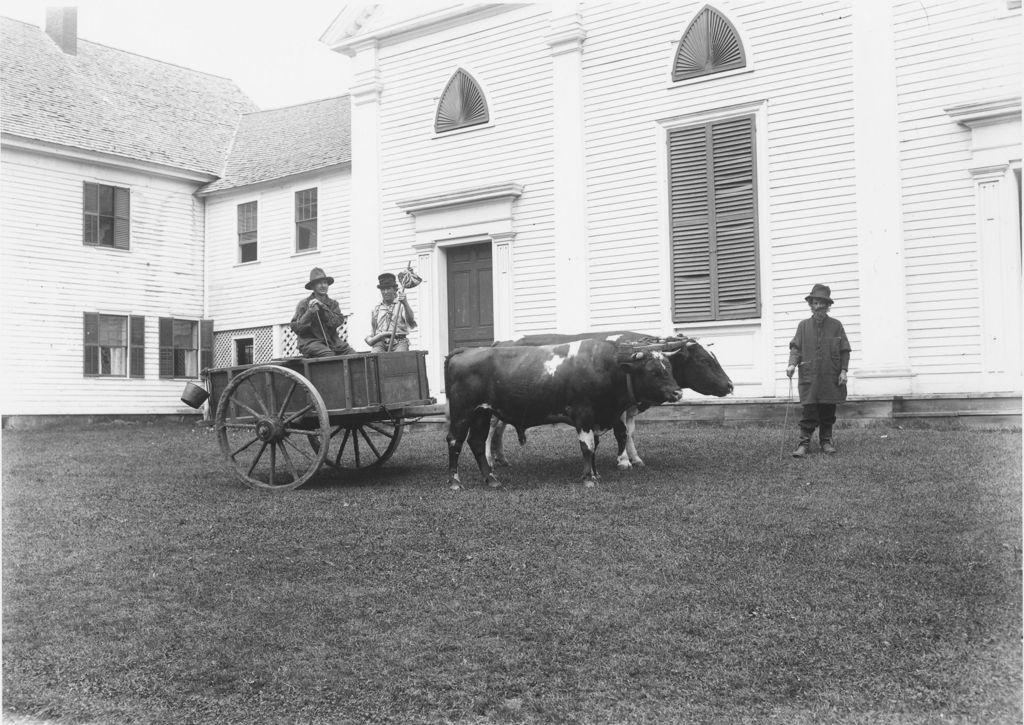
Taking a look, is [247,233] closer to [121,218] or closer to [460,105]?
[121,218]

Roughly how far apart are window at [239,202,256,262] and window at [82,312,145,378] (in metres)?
3.03

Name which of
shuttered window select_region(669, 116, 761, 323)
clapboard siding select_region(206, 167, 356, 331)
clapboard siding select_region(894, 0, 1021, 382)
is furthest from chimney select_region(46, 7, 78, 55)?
Result: clapboard siding select_region(894, 0, 1021, 382)

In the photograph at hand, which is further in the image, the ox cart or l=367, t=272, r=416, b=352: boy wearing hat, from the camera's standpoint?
l=367, t=272, r=416, b=352: boy wearing hat

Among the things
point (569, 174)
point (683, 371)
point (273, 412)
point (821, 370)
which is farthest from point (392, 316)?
point (569, 174)

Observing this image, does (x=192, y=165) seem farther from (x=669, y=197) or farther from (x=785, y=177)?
(x=785, y=177)

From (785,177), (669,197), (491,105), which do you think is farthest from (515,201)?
(785,177)

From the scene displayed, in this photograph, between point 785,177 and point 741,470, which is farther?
point 785,177

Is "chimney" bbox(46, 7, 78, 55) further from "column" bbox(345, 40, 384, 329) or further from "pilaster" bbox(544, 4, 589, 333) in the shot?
"pilaster" bbox(544, 4, 589, 333)

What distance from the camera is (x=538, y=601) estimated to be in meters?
5.54

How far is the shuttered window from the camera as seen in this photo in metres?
14.0

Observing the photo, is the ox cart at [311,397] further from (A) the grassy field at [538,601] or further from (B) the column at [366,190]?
(B) the column at [366,190]

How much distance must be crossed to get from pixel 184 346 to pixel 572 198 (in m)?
12.6

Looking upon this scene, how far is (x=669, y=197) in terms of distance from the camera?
14.7 meters

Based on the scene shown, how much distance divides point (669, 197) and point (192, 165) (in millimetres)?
14096
